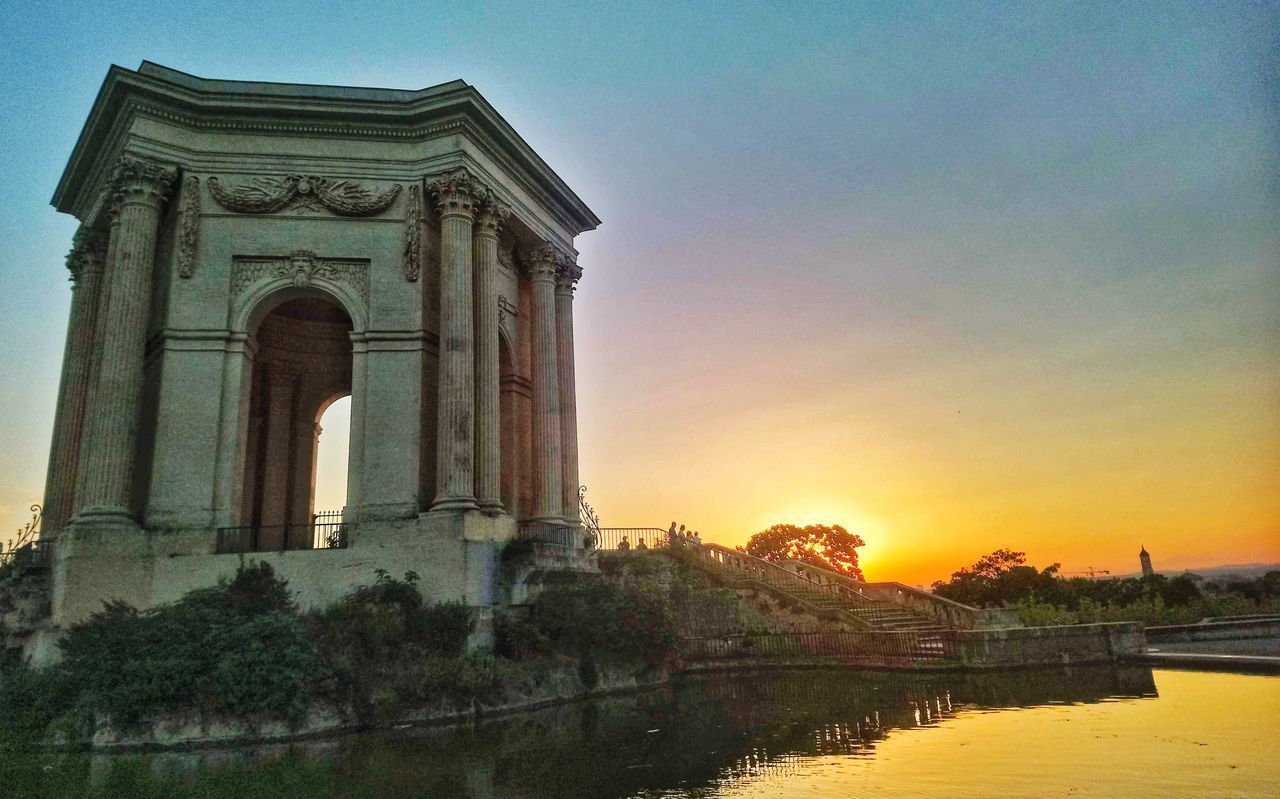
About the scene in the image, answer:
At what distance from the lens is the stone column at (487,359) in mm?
19547

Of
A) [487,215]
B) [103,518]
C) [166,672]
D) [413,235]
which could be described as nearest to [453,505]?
[166,672]

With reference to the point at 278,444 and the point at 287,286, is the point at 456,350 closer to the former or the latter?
the point at 287,286

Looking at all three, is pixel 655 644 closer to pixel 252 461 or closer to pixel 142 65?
pixel 252 461

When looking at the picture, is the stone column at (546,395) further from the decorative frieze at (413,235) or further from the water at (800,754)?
the water at (800,754)

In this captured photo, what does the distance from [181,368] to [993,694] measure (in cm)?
1881

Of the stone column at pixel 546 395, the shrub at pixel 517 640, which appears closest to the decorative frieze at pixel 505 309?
the stone column at pixel 546 395

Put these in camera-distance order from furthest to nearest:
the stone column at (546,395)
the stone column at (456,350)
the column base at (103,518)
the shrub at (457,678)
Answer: the stone column at (546,395) < the stone column at (456,350) < the column base at (103,518) < the shrub at (457,678)

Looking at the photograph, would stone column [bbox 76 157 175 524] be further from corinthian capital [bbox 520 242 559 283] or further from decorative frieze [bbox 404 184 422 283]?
corinthian capital [bbox 520 242 559 283]

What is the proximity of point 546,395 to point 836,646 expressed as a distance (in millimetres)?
10947

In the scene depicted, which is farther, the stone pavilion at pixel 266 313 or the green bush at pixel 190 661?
the stone pavilion at pixel 266 313

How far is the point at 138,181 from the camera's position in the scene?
18734mm

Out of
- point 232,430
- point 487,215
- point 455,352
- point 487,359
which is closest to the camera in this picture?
point 232,430

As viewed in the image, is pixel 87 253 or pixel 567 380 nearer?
pixel 87 253

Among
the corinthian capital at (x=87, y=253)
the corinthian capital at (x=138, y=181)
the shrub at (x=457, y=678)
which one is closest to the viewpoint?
the shrub at (x=457, y=678)
